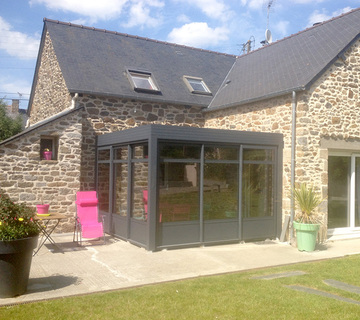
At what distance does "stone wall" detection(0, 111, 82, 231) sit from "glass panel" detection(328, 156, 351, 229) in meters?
6.81

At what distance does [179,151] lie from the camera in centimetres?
917

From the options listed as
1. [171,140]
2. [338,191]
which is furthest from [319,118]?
[171,140]

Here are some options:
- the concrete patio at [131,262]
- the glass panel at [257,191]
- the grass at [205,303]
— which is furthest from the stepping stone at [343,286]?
the glass panel at [257,191]

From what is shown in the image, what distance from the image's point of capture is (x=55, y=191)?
10.7m

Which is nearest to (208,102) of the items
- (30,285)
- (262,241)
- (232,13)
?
(232,13)

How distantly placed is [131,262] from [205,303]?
2.78 meters

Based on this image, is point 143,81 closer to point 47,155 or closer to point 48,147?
point 48,147

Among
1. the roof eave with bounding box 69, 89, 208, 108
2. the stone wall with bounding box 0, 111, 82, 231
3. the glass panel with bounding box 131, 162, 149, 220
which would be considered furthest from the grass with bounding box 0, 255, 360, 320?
the roof eave with bounding box 69, 89, 208, 108

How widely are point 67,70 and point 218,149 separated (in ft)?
18.3

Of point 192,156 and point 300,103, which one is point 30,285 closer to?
point 192,156

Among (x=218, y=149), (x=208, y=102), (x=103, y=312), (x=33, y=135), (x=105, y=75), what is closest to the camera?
(x=103, y=312)

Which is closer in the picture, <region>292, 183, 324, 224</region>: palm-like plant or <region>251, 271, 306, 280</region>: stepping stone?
<region>251, 271, 306, 280</region>: stepping stone

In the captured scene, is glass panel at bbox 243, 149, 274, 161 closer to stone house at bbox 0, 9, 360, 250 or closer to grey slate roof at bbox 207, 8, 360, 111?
stone house at bbox 0, 9, 360, 250

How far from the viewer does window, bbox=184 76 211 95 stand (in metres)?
14.0
